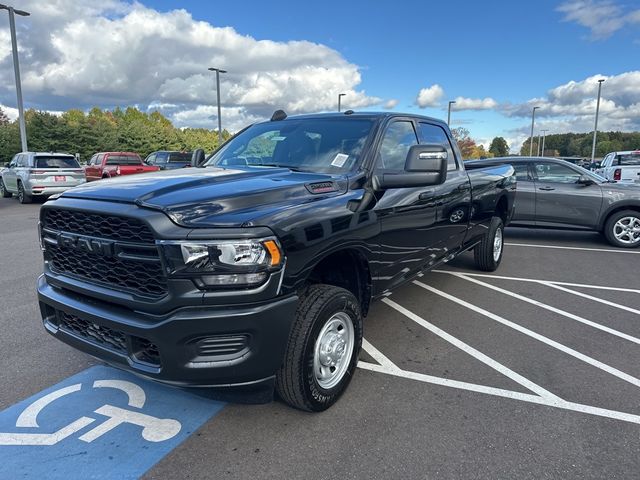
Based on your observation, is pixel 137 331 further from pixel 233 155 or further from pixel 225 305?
pixel 233 155

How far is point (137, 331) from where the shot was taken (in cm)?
242

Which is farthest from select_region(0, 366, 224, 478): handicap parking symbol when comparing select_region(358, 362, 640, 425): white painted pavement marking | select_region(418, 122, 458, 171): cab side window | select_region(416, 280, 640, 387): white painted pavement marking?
select_region(418, 122, 458, 171): cab side window

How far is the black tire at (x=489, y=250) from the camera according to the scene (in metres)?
6.48

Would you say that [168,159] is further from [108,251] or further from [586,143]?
[586,143]

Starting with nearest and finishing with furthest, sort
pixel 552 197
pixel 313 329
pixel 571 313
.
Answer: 1. pixel 313 329
2. pixel 571 313
3. pixel 552 197

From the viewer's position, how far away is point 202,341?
7.84 ft

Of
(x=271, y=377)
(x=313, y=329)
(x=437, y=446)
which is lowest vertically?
(x=437, y=446)

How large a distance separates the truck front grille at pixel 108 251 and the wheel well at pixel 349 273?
1.13 meters

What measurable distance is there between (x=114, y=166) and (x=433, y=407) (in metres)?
21.2

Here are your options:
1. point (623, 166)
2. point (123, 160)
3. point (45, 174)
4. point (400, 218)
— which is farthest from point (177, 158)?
point (400, 218)

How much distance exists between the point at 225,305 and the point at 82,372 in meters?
1.86

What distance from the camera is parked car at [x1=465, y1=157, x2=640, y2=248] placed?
8.89 metres

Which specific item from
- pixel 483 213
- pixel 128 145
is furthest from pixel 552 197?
pixel 128 145

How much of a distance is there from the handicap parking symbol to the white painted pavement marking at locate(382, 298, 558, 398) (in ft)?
6.93
